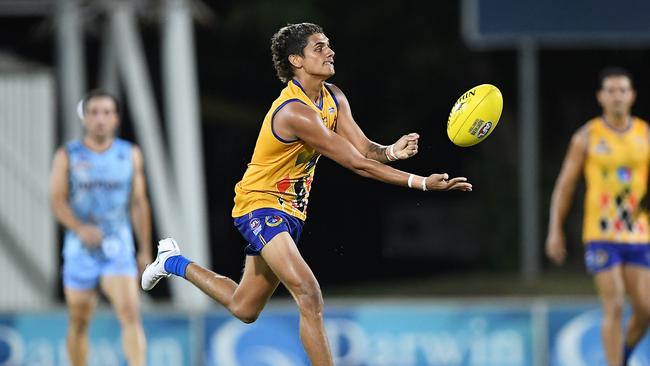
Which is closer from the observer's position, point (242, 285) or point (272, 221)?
point (272, 221)

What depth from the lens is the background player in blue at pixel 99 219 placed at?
442 inches

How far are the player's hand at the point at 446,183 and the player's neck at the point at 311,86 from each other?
1.06m

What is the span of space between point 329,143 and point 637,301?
3.54 meters

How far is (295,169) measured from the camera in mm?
9289

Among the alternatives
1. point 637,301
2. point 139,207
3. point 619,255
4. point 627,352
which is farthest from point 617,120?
point 139,207

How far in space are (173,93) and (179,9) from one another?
932mm

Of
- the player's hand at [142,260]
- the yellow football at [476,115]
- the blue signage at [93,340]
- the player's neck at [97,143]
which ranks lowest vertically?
the blue signage at [93,340]

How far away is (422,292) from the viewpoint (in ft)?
77.4

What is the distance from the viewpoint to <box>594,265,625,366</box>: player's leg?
37.1 feet

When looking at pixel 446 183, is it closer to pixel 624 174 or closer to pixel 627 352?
pixel 624 174

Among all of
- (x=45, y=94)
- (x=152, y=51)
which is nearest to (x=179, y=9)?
(x=45, y=94)

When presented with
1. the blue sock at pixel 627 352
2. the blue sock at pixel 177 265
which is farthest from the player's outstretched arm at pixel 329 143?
the blue sock at pixel 627 352

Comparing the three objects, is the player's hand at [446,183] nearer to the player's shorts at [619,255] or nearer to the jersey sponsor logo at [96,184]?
the player's shorts at [619,255]

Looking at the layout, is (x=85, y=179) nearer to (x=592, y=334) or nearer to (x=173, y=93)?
(x=592, y=334)
